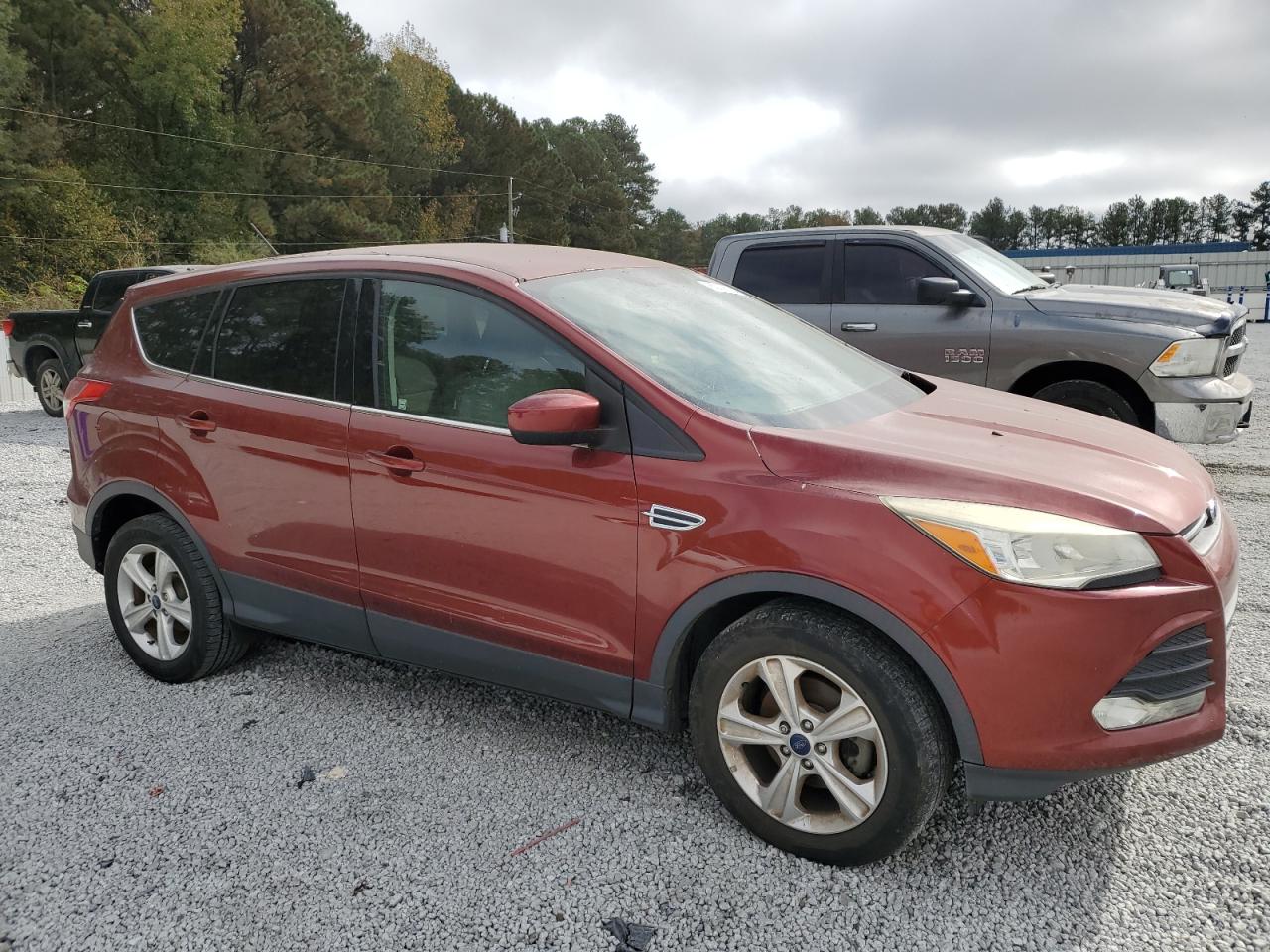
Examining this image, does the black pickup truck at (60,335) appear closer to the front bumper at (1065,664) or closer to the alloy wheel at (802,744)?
the alloy wheel at (802,744)

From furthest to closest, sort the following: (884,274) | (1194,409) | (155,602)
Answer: (884,274) < (1194,409) < (155,602)

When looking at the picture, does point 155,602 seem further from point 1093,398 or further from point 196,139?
point 196,139

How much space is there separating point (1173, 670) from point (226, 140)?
5526 centimetres

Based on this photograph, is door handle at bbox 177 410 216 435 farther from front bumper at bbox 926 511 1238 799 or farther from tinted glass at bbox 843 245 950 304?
tinted glass at bbox 843 245 950 304

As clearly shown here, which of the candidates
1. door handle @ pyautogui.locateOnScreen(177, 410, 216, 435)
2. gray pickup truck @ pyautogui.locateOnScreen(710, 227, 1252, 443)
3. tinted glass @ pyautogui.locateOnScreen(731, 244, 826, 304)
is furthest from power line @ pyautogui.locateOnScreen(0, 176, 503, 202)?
door handle @ pyautogui.locateOnScreen(177, 410, 216, 435)

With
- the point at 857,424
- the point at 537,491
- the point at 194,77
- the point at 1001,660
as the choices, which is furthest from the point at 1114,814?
the point at 194,77

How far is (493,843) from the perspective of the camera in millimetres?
2826

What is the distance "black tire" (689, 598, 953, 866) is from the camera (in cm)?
245

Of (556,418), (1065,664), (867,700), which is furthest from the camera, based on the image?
(556,418)

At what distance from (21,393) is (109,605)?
1345 cm

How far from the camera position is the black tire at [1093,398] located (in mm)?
6348

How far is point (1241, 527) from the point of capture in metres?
5.79

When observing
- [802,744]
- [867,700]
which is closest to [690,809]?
[802,744]

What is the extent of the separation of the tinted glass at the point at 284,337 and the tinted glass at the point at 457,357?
240mm
